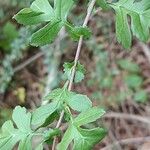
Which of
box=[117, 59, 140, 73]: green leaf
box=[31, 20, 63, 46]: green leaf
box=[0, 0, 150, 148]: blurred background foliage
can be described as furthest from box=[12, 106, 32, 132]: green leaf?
box=[117, 59, 140, 73]: green leaf

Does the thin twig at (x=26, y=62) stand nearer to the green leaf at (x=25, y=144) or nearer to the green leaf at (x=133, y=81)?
the green leaf at (x=133, y=81)

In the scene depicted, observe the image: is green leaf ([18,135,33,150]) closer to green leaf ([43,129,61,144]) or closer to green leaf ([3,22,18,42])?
green leaf ([43,129,61,144])

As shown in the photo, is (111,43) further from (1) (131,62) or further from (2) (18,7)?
(2) (18,7)

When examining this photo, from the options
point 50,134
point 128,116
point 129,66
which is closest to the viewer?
point 50,134

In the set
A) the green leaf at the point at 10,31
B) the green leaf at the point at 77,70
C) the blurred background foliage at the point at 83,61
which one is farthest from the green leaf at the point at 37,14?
the green leaf at the point at 10,31

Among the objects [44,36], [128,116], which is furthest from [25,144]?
[128,116]

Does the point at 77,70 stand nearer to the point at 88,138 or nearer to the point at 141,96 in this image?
the point at 88,138
